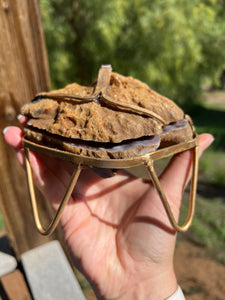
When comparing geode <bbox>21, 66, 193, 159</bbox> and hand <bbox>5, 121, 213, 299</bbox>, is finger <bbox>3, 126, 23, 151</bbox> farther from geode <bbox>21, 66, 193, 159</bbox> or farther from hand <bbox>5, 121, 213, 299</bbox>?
geode <bbox>21, 66, 193, 159</bbox>

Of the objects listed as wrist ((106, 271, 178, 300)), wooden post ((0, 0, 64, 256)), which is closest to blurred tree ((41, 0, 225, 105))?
wooden post ((0, 0, 64, 256))

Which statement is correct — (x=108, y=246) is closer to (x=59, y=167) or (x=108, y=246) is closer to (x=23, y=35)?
(x=59, y=167)

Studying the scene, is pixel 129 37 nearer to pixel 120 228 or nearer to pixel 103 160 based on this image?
pixel 120 228

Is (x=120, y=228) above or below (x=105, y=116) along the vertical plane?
below

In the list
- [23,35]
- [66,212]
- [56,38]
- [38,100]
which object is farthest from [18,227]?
[56,38]

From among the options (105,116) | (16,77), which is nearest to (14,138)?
(16,77)

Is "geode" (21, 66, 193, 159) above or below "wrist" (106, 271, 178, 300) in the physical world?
above

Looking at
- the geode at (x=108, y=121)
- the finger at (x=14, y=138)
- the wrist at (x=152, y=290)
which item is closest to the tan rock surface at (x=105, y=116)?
the geode at (x=108, y=121)
